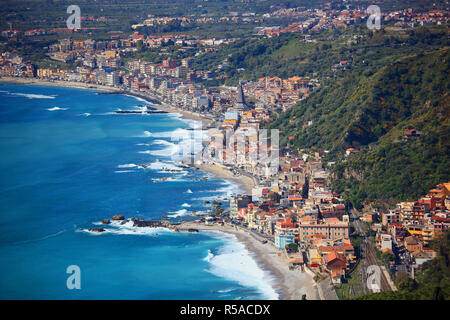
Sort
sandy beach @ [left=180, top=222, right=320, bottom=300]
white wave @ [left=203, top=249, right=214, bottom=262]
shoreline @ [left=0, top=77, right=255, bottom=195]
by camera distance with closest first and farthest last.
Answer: sandy beach @ [left=180, top=222, right=320, bottom=300], white wave @ [left=203, top=249, right=214, bottom=262], shoreline @ [left=0, top=77, right=255, bottom=195]

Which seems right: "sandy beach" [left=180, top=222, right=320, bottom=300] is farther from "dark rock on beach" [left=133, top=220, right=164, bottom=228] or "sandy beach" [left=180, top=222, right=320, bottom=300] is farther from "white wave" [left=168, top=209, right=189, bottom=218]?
"white wave" [left=168, top=209, right=189, bottom=218]

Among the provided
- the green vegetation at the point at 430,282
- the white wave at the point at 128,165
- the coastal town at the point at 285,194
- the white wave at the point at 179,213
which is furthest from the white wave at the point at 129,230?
the white wave at the point at 128,165

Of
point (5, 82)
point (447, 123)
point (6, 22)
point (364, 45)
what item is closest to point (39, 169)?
point (447, 123)

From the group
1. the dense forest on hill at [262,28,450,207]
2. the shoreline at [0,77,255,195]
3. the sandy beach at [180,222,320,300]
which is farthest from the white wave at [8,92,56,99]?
the sandy beach at [180,222,320,300]

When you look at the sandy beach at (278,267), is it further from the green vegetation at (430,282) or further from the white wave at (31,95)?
the white wave at (31,95)

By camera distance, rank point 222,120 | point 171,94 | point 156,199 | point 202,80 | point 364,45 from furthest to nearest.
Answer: point 202,80, point 171,94, point 364,45, point 222,120, point 156,199

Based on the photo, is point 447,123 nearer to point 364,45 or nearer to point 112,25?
point 364,45
